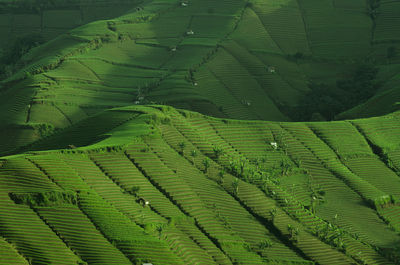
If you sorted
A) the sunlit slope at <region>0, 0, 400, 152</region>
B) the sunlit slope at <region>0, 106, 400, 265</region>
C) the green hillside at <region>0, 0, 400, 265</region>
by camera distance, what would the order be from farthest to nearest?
the sunlit slope at <region>0, 0, 400, 152</region> < the green hillside at <region>0, 0, 400, 265</region> < the sunlit slope at <region>0, 106, 400, 265</region>

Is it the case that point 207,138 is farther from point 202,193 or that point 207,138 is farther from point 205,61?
point 205,61

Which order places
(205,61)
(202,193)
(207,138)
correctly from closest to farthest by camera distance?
(202,193), (207,138), (205,61)

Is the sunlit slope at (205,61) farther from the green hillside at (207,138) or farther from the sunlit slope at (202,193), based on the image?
the sunlit slope at (202,193)

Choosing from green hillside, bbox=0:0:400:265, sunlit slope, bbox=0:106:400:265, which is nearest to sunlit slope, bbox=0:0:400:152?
green hillside, bbox=0:0:400:265

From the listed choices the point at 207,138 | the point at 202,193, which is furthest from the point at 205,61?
the point at 202,193

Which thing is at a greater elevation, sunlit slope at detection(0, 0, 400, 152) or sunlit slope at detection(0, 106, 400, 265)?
sunlit slope at detection(0, 0, 400, 152)

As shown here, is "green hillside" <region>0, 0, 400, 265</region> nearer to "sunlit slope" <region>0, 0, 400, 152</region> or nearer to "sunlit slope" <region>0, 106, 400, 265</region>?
"sunlit slope" <region>0, 106, 400, 265</region>
